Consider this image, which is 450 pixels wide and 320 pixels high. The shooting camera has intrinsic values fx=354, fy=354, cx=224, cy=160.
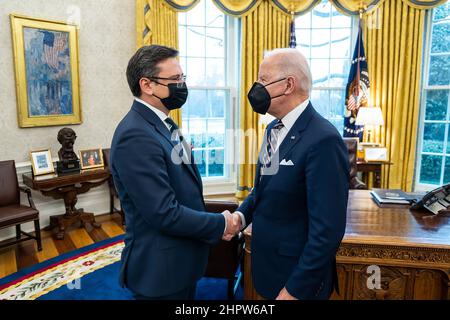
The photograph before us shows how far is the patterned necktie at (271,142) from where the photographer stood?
5.01ft

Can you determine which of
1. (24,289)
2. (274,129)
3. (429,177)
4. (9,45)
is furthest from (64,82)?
(429,177)

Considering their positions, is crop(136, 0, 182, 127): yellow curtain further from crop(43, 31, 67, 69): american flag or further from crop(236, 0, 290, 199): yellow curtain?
crop(236, 0, 290, 199): yellow curtain

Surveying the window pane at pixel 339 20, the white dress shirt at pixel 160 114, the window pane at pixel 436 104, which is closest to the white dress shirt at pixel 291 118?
the white dress shirt at pixel 160 114

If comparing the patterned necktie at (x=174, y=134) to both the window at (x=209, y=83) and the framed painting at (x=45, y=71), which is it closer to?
the framed painting at (x=45, y=71)

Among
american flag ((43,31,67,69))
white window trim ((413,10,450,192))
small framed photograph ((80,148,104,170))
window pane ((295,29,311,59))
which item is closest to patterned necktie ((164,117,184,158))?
small framed photograph ((80,148,104,170))

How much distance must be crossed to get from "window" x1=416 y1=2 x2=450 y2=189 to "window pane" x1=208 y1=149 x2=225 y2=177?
10.0 ft

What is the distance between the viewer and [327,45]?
5566 millimetres

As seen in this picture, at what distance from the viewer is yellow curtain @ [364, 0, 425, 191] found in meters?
5.12

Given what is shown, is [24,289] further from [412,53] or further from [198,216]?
[412,53]

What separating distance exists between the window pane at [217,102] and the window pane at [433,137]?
10.3 ft

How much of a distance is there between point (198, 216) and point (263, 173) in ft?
1.08

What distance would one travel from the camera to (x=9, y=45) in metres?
3.95

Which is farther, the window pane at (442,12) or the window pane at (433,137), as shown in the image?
the window pane at (433,137)

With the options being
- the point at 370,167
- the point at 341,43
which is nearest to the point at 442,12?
the point at 341,43
